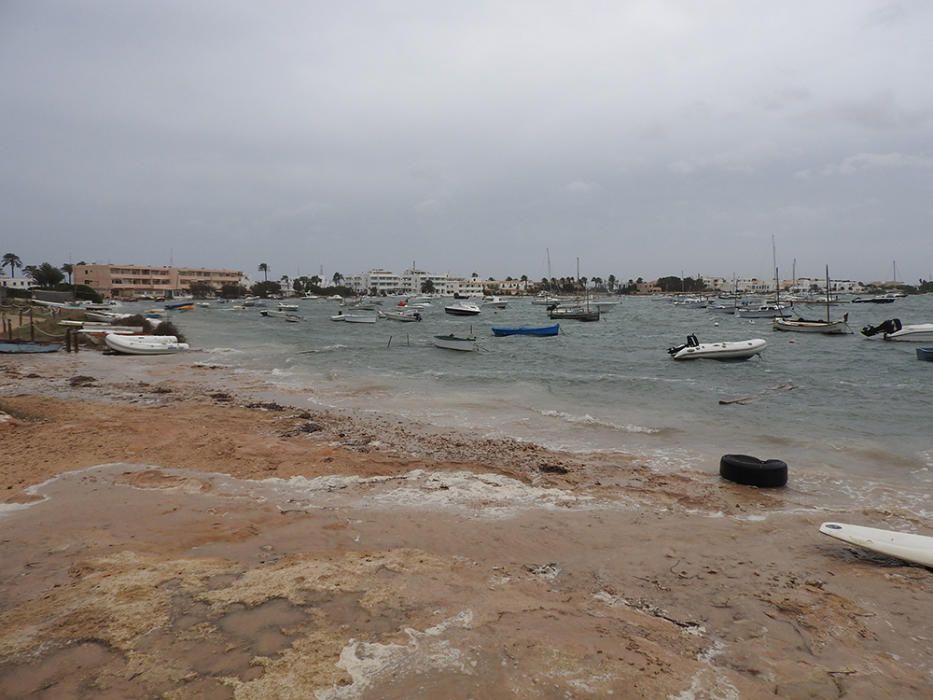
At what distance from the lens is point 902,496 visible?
31.8 feet

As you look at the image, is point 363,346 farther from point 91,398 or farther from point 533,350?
point 91,398

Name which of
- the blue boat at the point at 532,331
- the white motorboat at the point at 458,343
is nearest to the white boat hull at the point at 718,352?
the white motorboat at the point at 458,343

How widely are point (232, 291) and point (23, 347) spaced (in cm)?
14836

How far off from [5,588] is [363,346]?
35.0m

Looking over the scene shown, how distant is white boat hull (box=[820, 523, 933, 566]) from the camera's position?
6.61 meters

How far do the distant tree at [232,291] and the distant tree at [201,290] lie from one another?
11.5 ft

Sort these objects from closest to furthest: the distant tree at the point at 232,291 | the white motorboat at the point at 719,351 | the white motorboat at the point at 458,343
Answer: the white motorboat at the point at 719,351, the white motorboat at the point at 458,343, the distant tree at the point at 232,291

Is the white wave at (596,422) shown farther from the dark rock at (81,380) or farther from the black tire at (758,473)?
the dark rock at (81,380)

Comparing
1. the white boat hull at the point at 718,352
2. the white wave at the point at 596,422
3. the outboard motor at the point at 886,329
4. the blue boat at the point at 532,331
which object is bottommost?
the white wave at the point at 596,422

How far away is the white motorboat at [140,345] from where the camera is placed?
29.6m

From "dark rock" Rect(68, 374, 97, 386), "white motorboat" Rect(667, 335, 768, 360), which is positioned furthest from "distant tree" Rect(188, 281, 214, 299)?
"white motorboat" Rect(667, 335, 768, 360)

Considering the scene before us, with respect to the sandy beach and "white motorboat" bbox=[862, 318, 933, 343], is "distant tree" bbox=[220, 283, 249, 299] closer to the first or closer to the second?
"white motorboat" bbox=[862, 318, 933, 343]

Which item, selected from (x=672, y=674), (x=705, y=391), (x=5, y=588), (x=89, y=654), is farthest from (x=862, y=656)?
(x=705, y=391)

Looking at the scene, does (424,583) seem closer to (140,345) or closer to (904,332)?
(140,345)
